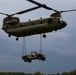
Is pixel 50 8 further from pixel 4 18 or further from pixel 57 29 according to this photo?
pixel 4 18

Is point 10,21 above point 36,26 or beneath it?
above

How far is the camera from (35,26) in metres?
54.0

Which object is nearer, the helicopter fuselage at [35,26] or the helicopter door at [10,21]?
the helicopter fuselage at [35,26]

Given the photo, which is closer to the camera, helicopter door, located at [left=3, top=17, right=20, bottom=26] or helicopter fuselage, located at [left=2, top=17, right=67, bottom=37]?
helicopter fuselage, located at [left=2, top=17, right=67, bottom=37]

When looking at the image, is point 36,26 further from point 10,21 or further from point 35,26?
point 10,21

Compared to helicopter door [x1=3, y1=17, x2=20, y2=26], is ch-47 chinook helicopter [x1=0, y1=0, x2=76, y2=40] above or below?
below

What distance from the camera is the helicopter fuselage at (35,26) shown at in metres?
53.2

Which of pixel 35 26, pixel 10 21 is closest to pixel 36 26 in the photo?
pixel 35 26

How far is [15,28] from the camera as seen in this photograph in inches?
2231

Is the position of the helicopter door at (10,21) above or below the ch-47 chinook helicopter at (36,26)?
above

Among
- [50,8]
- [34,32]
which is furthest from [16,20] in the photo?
[50,8]

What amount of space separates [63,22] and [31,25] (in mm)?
5131

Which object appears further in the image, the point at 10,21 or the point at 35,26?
the point at 10,21

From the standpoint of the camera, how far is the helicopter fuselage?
175 feet
